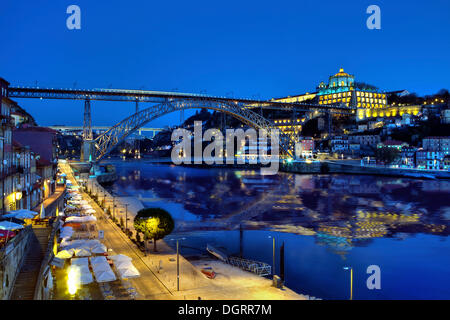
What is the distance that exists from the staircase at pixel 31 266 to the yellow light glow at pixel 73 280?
2.53ft

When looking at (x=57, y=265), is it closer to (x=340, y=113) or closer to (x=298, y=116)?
(x=340, y=113)

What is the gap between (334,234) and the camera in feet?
57.8

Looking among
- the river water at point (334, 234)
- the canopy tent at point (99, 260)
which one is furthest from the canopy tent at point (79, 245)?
the river water at point (334, 234)

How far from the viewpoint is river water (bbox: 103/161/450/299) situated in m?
12.0

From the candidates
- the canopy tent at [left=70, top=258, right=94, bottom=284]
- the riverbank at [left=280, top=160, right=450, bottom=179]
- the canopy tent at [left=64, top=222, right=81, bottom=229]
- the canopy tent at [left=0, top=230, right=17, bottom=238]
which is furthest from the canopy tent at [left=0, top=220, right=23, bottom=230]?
the riverbank at [left=280, top=160, right=450, bottom=179]

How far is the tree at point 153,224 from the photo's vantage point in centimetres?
1318

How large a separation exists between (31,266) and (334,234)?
13017 mm

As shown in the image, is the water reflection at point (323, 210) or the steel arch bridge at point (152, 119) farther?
the steel arch bridge at point (152, 119)

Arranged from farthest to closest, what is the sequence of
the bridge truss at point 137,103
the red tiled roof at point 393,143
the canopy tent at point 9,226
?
the red tiled roof at point 393,143 → the bridge truss at point 137,103 → the canopy tent at point 9,226

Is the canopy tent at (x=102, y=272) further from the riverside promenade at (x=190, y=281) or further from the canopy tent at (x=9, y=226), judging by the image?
the canopy tent at (x=9, y=226)

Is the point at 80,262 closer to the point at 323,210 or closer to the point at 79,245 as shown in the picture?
the point at 79,245

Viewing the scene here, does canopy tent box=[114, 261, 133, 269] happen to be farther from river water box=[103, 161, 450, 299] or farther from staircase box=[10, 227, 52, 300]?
river water box=[103, 161, 450, 299]

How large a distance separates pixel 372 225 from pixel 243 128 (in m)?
79.6
